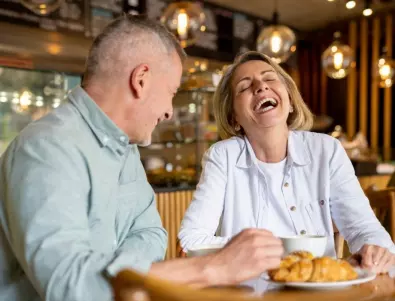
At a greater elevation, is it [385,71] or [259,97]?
[385,71]

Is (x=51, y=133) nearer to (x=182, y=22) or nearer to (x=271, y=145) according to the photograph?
(x=271, y=145)

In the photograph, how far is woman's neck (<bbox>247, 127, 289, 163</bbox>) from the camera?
80.0 inches

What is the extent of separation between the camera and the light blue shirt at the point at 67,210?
0.94m

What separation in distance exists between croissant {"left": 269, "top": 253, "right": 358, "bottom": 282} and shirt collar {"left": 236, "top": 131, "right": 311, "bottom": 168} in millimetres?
922

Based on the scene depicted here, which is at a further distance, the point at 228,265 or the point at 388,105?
the point at 388,105

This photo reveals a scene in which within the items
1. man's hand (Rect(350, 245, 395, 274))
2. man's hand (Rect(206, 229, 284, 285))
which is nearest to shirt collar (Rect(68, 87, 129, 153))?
man's hand (Rect(206, 229, 284, 285))

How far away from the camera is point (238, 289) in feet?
3.67

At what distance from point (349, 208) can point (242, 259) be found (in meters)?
1.03

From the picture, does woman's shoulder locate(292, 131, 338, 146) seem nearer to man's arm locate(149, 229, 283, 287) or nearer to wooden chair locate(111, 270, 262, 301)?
man's arm locate(149, 229, 283, 287)

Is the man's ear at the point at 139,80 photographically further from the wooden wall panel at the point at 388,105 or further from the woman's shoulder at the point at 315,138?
the wooden wall panel at the point at 388,105

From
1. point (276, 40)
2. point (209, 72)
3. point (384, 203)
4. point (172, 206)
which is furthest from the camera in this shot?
point (276, 40)

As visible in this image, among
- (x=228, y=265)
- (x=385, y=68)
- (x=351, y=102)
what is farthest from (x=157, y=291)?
(x=351, y=102)

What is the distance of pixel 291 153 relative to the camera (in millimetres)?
2018

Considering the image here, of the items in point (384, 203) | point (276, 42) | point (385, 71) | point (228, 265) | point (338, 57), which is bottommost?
point (384, 203)
